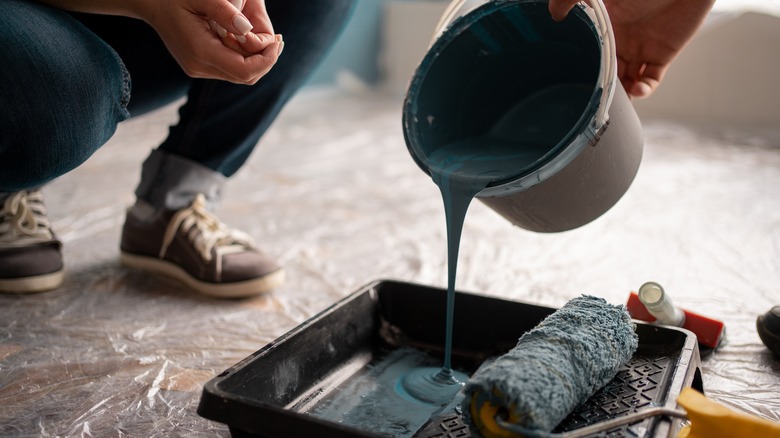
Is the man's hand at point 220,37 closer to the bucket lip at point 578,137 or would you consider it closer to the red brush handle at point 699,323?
the bucket lip at point 578,137

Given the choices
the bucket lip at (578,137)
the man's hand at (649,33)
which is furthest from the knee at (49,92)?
the man's hand at (649,33)

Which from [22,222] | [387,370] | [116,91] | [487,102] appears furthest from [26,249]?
[487,102]

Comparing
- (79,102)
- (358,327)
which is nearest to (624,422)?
(358,327)

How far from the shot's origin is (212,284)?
1169 mm

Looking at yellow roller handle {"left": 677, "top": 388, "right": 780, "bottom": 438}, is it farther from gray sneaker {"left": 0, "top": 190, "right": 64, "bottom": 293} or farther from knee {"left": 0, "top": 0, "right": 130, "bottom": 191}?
gray sneaker {"left": 0, "top": 190, "right": 64, "bottom": 293}

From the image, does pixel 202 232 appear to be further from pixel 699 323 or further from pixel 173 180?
pixel 699 323

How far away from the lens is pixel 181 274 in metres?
1.22

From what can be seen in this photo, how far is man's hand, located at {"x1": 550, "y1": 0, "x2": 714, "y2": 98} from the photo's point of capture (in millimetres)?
993

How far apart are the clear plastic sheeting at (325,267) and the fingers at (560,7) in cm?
49

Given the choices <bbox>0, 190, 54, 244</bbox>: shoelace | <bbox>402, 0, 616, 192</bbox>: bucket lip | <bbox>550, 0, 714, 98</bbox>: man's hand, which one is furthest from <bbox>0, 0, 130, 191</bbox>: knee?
<bbox>550, 0, 714, 98</bbox>: man's hand

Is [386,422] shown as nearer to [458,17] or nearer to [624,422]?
[624,422]

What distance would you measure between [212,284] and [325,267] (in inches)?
9.1

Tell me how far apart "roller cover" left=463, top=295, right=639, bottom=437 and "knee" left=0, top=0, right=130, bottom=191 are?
0.56m

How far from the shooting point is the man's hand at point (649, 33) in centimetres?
99
